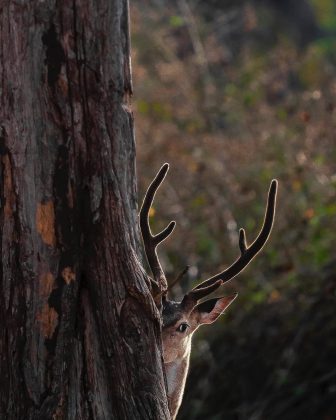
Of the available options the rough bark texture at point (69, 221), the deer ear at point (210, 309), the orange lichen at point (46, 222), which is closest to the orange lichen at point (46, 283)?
the rough bark texture at point (69, 221)

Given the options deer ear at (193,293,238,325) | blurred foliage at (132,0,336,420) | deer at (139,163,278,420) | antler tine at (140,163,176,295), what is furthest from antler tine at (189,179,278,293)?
blurred foliage at (132,0,336,420)

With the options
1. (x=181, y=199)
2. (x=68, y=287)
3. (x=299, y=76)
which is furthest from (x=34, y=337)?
(x=299, y=76)

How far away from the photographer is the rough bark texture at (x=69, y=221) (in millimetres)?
4793

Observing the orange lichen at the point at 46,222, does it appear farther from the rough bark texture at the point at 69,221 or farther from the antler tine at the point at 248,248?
the antler tine at the point at 248,248

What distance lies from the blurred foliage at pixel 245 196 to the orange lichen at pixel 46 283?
5617mm

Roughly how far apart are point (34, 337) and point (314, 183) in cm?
752

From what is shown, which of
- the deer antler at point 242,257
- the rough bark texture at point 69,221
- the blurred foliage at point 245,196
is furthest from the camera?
the blurred foliage at point 245,196

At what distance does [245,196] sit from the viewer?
500 inches

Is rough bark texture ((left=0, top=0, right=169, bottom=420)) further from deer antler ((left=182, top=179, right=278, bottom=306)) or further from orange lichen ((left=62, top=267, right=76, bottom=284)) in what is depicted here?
deer antler ((left=182, top=179, right=278, bottom=306))

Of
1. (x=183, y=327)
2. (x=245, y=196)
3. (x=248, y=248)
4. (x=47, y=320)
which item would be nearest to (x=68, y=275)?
(x=47, y=320)

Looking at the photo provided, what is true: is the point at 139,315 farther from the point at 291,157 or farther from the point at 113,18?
the point at 291,157

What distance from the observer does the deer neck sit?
19.3 feet

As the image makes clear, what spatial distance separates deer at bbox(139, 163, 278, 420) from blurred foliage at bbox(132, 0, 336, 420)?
4.31 metres

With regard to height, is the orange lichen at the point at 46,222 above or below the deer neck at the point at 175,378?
above
